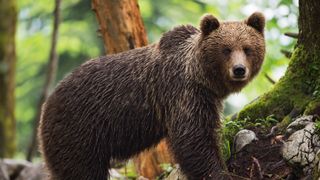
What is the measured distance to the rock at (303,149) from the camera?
255 inches

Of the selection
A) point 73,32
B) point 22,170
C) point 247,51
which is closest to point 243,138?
point 247,51

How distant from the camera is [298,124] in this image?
7.18 meters

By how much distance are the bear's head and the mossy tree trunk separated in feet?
1.62

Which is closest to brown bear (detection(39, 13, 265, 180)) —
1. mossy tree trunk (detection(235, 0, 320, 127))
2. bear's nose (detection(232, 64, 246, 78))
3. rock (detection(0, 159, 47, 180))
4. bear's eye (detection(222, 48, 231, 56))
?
bear's eye (detection(222, 48, 231, 56))

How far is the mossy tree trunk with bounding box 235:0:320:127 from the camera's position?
297 inches

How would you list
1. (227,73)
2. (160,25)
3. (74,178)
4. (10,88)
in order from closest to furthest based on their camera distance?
(227,73)
(74,178)
(10,88)
(160,25)

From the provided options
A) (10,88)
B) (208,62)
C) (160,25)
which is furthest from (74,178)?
(160,25)

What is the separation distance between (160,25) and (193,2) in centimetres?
114

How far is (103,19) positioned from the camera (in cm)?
1027

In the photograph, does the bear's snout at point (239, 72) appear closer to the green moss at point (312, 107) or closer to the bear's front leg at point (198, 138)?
the bear's front leg at point (198, 138)

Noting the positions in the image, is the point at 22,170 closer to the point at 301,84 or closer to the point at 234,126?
the point at 234,126

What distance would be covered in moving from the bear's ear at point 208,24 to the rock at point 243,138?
3.65 ft

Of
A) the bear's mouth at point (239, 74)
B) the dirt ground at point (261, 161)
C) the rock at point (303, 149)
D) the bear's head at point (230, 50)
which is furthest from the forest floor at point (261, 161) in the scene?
the bear's mouth at point (239, 74)

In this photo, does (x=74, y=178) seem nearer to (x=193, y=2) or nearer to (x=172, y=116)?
→ (x=172, y=116)
